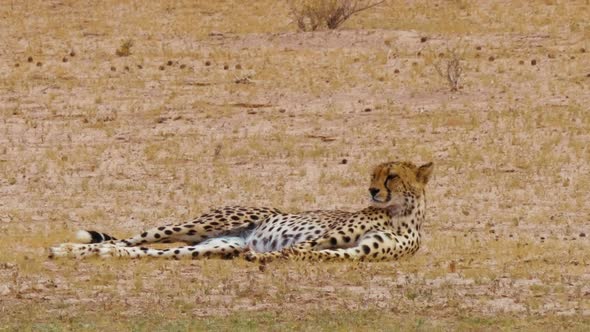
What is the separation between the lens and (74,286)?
12266 mm

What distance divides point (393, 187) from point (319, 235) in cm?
70

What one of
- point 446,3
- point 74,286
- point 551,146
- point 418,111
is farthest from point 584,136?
point 446,3

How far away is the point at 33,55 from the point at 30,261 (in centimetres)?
1593

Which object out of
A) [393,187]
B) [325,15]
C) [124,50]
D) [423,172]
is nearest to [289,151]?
[423,172]

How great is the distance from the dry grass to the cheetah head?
0.50 meters

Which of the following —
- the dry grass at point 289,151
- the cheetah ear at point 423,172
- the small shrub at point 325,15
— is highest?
the small shrub at point 325,15

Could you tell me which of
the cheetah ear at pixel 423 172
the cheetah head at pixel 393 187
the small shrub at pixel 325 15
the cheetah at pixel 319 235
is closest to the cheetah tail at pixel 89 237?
the cheetah at pixel 319 235

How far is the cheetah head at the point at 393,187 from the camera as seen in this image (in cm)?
1354

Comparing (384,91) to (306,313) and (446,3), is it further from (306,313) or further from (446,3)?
(306,313)

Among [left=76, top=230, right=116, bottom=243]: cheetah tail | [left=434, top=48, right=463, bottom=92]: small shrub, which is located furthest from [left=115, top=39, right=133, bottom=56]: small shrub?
[left=76, top=230, right=116, bottom=243]: cheetah tail

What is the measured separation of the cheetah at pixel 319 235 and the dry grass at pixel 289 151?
21cm

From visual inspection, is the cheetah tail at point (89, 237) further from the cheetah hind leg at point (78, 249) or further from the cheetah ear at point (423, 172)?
the cheetah ear at point (423, 172)

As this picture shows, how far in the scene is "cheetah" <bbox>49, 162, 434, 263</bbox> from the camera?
43.4 ft

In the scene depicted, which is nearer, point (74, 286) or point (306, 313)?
point (306, 313)
